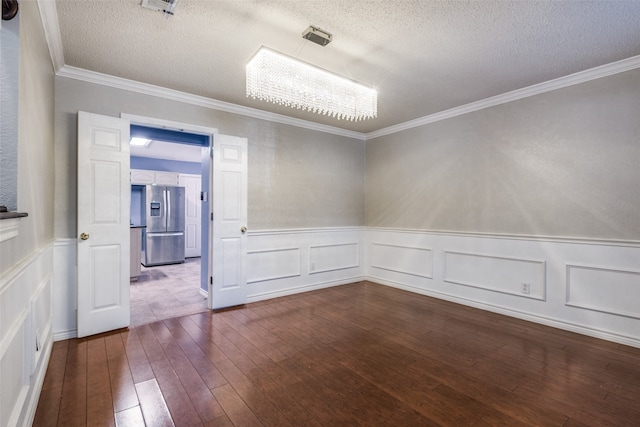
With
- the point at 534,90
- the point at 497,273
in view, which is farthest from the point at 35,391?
the point at 534,90

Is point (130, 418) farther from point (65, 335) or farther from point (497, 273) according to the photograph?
point (497, 273)

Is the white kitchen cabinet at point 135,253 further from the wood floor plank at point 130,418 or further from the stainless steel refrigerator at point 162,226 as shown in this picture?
the wood floor plank at point 130,418

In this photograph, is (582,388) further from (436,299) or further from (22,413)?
(22,413)

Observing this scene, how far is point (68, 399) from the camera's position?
6.28 feet

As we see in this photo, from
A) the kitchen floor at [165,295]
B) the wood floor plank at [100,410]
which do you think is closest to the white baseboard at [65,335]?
the kitchen floor at [165,295]

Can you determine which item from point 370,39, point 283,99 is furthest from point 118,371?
point 370,39

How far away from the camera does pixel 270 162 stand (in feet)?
13.7

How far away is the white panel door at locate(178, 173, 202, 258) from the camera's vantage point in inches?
305

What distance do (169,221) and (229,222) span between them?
3.96 m

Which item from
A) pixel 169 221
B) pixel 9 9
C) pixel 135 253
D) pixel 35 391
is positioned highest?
pixel 9 9

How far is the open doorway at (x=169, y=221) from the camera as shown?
13.0 feet

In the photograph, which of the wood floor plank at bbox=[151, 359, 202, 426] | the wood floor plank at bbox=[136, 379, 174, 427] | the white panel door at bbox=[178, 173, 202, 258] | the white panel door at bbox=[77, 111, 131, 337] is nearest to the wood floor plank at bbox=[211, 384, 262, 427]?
the wood floor plank at bbox=[151, 359, 202, 426]

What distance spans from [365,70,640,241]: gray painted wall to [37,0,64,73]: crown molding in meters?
3.98

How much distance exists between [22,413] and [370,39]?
3096 millimetres
